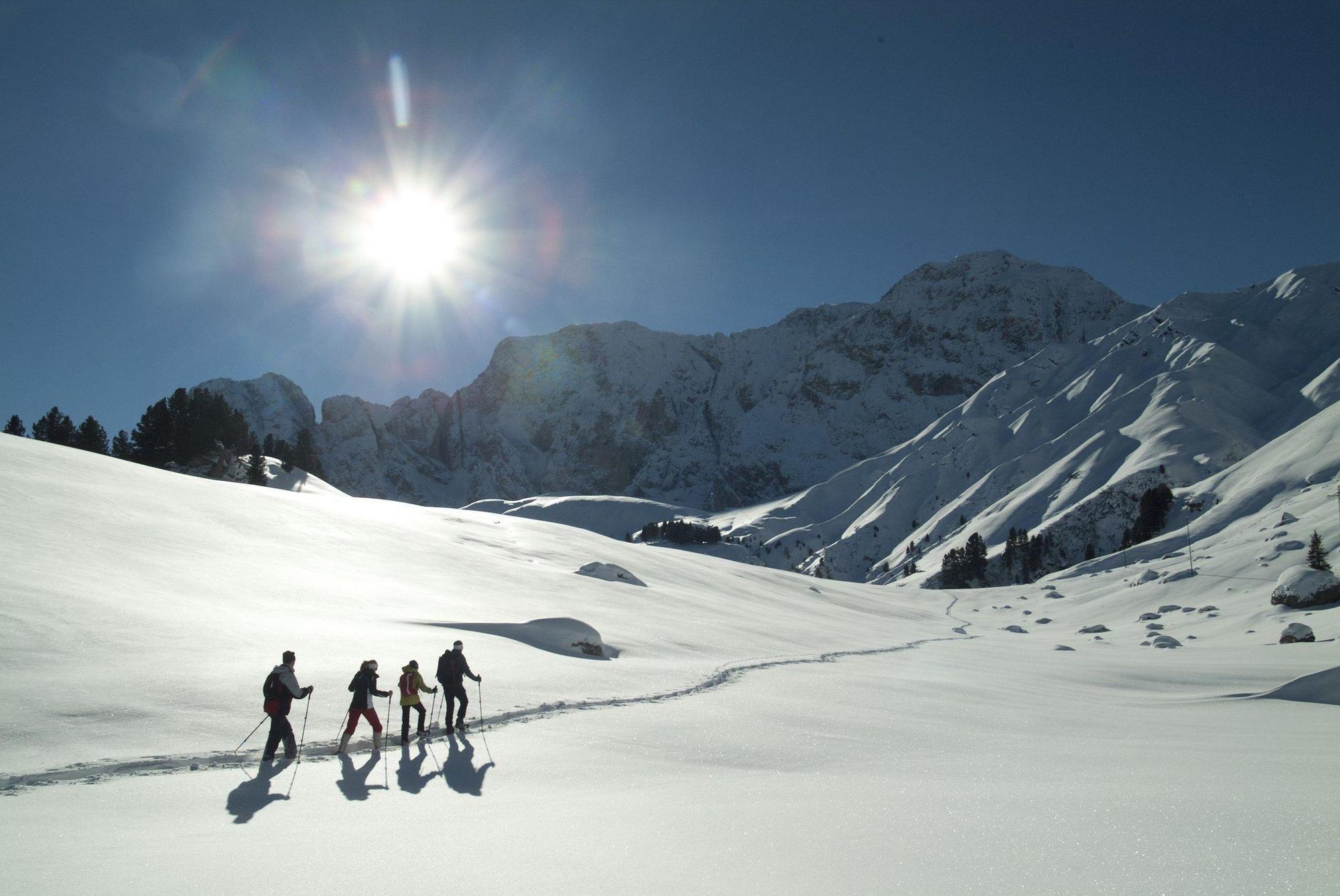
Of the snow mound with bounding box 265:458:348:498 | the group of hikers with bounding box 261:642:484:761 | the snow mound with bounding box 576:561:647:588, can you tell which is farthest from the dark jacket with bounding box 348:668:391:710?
the snow mound with bounding box 265:458:348:498

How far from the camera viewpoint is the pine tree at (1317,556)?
57.7m

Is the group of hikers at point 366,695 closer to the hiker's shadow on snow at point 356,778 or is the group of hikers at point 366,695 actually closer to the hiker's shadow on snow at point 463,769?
the hiker's shadow on snow at point 356,778

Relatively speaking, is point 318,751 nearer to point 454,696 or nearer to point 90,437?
point 454,696

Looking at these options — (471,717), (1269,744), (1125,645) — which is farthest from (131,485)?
(1125,645)

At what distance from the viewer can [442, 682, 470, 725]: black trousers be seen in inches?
546

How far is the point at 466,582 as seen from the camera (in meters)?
33.1

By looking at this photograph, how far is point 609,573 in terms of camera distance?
42344 mm

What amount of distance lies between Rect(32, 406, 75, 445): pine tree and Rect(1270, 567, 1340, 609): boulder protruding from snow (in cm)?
11181

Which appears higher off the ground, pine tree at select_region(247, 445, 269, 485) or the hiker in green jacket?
pine tree at select_region(247, 445, 269, 485)

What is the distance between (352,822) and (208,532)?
24.5m

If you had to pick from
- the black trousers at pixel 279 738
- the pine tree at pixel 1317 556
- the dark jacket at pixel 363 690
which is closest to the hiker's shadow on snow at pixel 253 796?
the black trousers at pixel 279 738

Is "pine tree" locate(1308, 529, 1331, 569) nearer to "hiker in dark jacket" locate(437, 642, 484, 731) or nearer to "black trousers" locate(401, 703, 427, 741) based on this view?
"hiker in dark jacket" locate(437, 642, 484, 731)

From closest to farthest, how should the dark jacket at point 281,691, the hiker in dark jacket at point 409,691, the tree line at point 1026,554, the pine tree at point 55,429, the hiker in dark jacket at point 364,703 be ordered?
1. the dark jacket at point 281,691
2. the hiker in dark jacket at point 364,703
3. the hiker in dark jacket at point 409,691
4. the pine tree at point 55,429
5. the tree line at point 1026,554

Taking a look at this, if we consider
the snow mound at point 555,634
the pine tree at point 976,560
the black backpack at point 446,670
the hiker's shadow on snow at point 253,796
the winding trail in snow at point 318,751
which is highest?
the pine tree at point 976,560
